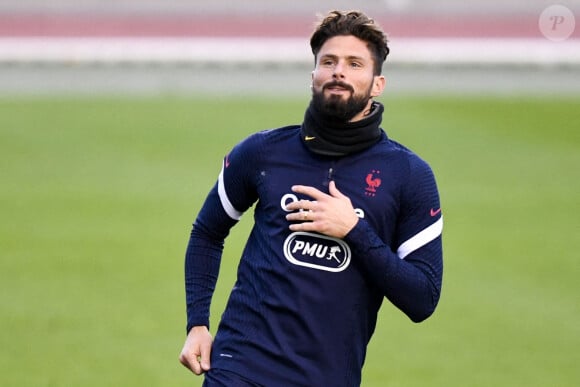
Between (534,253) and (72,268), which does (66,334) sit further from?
(534,253)

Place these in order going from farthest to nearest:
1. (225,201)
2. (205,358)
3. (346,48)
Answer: (225,201)
(205,358)
(346,48)

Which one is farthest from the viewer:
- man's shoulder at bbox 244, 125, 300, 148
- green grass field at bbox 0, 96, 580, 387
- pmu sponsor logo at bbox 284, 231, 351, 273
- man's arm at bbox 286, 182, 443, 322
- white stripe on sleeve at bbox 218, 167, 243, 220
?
green grass field at bbox 0, 96, 580, 387

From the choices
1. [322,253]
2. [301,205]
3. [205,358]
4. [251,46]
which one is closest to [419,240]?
[322,253]

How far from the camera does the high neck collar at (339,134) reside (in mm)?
4594

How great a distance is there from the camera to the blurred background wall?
92.6ft

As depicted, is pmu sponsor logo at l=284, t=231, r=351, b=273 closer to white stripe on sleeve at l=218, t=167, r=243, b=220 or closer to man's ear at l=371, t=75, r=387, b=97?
white stripe on sleeve at l=218, t=167, r=243, b=220

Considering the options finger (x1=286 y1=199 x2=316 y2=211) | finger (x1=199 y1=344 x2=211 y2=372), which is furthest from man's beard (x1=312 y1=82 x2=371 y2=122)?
finger (x1=199 y1=344 x2=211 y2=372)

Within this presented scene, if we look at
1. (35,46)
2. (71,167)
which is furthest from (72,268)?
(35,46)

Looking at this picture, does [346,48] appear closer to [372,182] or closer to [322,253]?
[372,182]

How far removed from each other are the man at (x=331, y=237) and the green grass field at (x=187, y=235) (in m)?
4.29

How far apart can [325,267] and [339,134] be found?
0.49 meters

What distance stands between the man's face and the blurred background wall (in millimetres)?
22412

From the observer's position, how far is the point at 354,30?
466cm

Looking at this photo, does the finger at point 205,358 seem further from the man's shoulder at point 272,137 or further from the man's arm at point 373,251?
the man's shoulder at point 272,137
